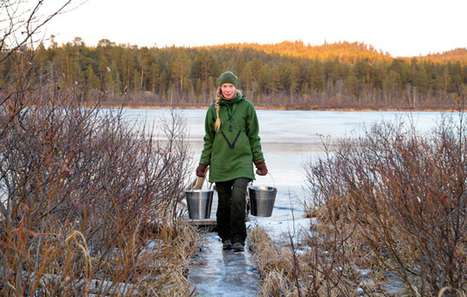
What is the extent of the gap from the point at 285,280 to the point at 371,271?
2.31 feet

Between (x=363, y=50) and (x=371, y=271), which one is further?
(x=363, y=50)

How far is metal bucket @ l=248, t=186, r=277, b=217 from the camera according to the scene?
4.54 meters

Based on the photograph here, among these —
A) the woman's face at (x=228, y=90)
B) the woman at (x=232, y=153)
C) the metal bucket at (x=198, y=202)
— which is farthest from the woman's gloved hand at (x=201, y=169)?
the woman's face at (x=228, y=90)

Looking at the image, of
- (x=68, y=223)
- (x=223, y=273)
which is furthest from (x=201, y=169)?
(x=68, y=223)

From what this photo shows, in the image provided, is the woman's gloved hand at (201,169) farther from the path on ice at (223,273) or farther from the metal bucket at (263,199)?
the path on ice at (223,273)

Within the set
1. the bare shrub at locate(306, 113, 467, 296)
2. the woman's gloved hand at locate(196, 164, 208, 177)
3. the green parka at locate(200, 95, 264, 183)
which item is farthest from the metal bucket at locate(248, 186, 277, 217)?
the bare shrub at locate(306, 113, 467, 296)

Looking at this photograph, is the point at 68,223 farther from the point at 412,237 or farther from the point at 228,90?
the point at 412,237

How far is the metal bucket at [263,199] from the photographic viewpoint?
14.9 ft

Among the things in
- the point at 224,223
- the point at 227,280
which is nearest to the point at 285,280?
the point at 227,280

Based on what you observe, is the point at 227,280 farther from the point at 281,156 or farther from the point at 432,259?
the point at 281,156

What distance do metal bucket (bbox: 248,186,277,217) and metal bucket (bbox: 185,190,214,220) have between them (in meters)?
0.46

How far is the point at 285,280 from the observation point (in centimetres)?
336

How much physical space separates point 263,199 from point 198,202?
26.2 inches

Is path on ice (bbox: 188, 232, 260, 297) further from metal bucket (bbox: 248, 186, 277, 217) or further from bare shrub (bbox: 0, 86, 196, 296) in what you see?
metal bucket (bbox: 248, 186, 277, 217)
